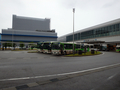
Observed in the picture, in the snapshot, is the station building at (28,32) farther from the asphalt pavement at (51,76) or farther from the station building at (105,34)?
the asphalt pavement at (51,76)

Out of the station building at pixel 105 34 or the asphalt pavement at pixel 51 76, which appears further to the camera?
the station building at pixel 105 34

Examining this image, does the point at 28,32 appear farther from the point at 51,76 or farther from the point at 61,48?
the point at 51,76

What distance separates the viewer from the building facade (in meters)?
79.6

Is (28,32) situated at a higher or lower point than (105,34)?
higher

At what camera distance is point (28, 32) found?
8488 cm

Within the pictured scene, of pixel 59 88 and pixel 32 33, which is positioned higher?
pixel 32 33

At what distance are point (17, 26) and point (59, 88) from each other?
352 feet

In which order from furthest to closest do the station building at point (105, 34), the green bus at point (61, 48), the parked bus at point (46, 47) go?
the station building at point (105, 34) < the parked bus at point (46, 47) < the green bus at point (61, 48)

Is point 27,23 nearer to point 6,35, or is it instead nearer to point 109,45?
point 6,35

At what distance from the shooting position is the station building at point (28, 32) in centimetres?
7956

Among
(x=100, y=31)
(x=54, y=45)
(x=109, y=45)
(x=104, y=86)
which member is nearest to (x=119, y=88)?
(x=104, y=86)

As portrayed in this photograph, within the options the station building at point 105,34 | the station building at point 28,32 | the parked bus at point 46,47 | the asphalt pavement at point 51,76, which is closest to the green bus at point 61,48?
the parked bus at point 46,47

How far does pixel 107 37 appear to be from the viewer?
151ft

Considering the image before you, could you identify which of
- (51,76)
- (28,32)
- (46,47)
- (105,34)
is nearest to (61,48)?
(46,47)
